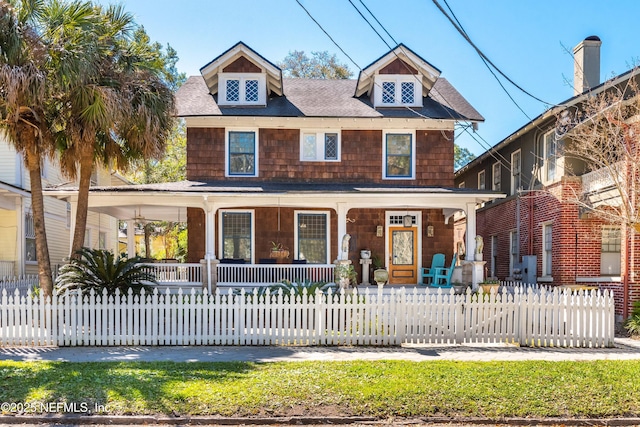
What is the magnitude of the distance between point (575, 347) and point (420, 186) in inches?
309

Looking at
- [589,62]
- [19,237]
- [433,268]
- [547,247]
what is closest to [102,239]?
[19,237]

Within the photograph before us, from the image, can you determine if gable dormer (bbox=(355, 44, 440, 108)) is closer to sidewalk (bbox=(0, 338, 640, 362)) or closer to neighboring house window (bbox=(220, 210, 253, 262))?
neighboring house window (bbox=(220, 210, 253, 262))

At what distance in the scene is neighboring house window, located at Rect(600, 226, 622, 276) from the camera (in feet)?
51.9

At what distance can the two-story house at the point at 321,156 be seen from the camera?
17781 mm

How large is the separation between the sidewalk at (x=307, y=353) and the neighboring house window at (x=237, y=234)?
7.28 metres

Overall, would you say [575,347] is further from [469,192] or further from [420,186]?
[420,186]

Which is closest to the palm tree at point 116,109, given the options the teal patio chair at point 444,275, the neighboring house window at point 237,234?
the neighboring house window at point 237,234

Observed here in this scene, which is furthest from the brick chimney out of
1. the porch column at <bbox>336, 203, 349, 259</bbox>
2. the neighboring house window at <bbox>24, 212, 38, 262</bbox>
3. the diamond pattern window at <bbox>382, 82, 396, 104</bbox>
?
the neighboring house window at <bbox>24, 212, 38, 262</bbox>

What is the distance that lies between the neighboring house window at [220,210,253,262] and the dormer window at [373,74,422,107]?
5990 mm

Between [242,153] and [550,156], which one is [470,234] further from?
[242,153]

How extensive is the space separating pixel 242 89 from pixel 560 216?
35.8 feet

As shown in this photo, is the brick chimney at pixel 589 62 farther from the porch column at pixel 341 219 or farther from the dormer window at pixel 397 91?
the porch column at pixel 341 219

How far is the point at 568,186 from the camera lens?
15.5 meters

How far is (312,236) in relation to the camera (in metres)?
18.2
